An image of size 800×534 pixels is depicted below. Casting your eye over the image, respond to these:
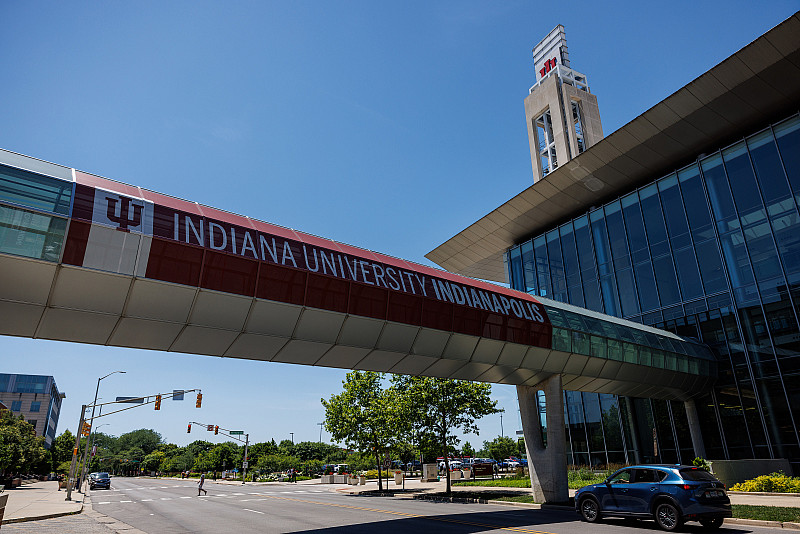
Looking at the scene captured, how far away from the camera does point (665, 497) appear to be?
13.6 m

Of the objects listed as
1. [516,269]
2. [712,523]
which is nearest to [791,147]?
[516,269]

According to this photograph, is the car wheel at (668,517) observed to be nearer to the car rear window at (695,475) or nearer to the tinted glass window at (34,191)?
the car rear window at (695,475)

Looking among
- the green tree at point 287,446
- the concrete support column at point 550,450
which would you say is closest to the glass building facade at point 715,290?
the concrete support column at point 550,450

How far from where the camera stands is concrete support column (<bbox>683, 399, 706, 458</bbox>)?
2830 centimetres

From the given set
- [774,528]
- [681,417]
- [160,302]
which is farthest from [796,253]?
[160,302]

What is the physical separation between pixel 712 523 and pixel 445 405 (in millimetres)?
19314

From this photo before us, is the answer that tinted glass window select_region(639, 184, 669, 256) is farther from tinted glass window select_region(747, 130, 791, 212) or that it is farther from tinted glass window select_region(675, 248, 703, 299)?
tinted glass window select_region(747, 130, 791, 212)

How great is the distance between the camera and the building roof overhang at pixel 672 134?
86.1 ft

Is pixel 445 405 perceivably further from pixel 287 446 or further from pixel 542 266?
pixel 287 446

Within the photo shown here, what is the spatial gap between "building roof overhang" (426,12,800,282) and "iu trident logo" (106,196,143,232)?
2877 centimetres

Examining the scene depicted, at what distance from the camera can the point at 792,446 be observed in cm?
2461

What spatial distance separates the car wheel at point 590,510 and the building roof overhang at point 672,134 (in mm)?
23556

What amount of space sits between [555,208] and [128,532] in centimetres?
3356

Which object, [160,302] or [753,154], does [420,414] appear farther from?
[753,154]
